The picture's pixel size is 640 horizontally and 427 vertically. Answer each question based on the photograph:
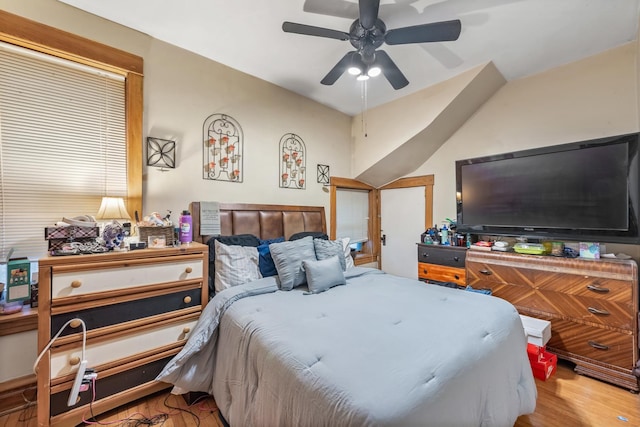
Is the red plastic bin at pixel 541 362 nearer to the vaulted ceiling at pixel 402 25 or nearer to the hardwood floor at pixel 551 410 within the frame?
Result: the hardwood floor at pixel 551 410

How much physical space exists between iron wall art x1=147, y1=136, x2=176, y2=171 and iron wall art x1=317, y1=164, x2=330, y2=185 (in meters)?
1.82

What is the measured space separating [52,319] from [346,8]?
9.08 ft

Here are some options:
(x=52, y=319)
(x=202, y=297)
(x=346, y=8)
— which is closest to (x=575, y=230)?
(x=346, y=8)

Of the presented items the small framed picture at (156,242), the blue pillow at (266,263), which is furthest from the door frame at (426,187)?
the small framed picture at (156,242)

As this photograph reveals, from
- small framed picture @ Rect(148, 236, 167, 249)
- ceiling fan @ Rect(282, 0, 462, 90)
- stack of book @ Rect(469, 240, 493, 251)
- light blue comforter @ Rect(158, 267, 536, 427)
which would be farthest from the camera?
stack of book @ Rect(469, 240, 493, 251)

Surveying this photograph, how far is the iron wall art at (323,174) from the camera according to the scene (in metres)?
3.65

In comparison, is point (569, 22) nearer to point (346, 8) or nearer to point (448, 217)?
point (346, 8)

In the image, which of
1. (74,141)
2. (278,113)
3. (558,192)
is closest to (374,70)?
(278,113)

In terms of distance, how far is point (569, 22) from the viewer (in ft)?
6.95

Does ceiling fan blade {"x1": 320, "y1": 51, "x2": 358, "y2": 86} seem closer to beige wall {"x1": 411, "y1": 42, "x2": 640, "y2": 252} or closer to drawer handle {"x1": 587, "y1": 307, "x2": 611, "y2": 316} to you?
beige wall {"x1": 411, "y1": 42, "x2": 640, "y2": 252}

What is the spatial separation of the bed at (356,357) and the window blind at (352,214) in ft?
6.15

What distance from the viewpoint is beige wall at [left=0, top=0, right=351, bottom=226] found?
2096 mm

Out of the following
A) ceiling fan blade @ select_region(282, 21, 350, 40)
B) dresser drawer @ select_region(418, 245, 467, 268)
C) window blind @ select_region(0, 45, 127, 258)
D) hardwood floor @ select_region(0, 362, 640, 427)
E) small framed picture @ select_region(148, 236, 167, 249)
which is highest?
ceiling fan blade @ select_region(282, 21, 350, 40)

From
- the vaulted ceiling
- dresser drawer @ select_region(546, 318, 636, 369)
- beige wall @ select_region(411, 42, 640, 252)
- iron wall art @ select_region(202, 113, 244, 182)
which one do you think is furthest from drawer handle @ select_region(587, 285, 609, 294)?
iron wall art @ select_region(202, 113, 244, 182)
